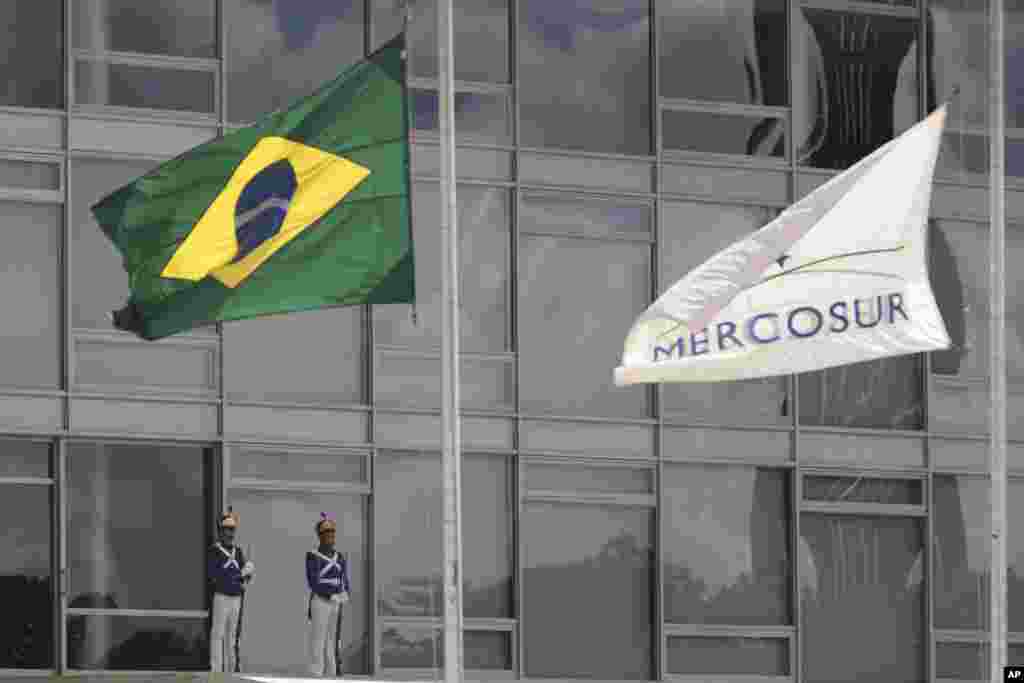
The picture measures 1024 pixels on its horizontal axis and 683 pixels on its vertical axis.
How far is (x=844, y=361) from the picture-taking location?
25.8 metres

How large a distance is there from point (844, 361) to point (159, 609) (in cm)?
871

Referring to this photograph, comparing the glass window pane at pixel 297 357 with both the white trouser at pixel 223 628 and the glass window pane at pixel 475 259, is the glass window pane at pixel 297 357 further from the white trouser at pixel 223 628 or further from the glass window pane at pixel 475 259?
the white trouser at pixel 223 628

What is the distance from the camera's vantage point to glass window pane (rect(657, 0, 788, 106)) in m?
34.5

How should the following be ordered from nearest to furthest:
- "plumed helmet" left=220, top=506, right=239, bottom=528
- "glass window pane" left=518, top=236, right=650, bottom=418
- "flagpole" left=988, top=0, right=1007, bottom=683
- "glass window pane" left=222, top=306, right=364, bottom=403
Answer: "flagpole" left=988, top=0, right=1007, bottom=683
"plumed helmet" left=220, top=506, right=239, bottom=528
"glass window pane" left=222, top=306, right=364, bottom=403
"glass window pane" left=518, top=236, right=650, bottom=418

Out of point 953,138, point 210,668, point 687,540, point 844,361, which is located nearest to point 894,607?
point 687,540

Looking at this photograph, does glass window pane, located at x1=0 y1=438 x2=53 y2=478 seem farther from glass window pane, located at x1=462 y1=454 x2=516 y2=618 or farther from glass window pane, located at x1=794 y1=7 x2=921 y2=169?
glass window pane, located at x1=794 y1=7 x2=921 y2=169

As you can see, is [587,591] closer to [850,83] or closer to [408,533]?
[408,533]

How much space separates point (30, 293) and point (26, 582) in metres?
2.71

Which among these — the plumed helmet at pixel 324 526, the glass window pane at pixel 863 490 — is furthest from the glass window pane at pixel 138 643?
the glass window pane at pixel 863 490

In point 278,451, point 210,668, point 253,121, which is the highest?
point 253,121

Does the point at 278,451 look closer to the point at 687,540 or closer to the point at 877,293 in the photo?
the point at 687,540

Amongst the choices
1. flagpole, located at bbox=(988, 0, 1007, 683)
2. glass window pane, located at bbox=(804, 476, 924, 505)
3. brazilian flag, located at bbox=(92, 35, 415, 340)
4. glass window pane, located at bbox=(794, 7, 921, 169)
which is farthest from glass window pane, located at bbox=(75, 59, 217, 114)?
flagpole, located at bbox=(988, 0, 1007, 683)

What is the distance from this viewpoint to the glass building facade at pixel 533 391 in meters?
31.9

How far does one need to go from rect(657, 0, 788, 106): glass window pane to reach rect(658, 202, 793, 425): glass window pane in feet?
3.91
